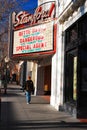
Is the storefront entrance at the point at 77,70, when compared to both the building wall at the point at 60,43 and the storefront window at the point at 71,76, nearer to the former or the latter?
the storefront window at the point at 71,76

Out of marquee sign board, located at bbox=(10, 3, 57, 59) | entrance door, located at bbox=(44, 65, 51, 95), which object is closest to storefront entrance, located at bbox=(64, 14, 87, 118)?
marquee sign board, located at bbox=(10, 3, 57, 59)

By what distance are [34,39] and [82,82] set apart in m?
7.43

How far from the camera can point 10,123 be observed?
40.9 ft

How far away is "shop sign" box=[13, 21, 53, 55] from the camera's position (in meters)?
19.9

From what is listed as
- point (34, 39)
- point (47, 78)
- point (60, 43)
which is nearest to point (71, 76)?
point (60, 43)

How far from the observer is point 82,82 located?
14.4 meters

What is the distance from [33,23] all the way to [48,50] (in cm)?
257

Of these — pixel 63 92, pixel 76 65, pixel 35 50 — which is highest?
pixel 35 50

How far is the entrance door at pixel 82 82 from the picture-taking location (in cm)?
1387

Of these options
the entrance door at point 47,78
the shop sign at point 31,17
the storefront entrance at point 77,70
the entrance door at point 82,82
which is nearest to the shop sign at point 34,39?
the shop sign at point 31,17

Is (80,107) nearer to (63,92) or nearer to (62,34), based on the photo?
(63,92)

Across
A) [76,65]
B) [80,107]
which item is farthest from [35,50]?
[80,107]

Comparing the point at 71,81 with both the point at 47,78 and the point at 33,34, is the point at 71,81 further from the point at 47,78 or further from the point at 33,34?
the point at 47,78

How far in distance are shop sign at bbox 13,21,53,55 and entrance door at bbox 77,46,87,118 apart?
5273mm
